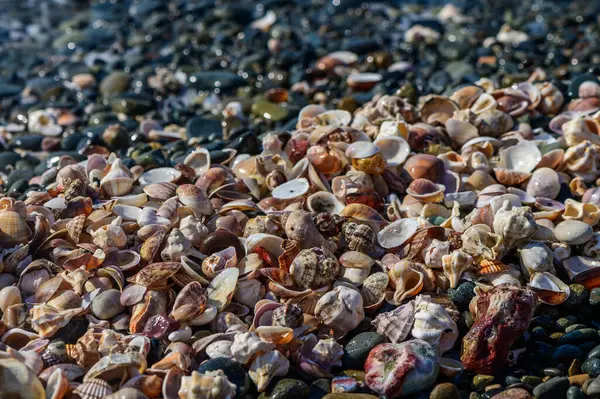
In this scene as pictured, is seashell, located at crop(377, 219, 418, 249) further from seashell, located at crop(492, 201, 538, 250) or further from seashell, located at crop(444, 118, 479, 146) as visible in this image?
seashell, located at crop(444, 118, 479, 146)

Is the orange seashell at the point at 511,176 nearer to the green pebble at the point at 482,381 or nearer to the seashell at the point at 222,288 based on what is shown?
the green pebble at the point at 482,381

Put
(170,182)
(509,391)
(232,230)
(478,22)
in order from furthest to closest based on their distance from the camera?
(478,22), (170,182), (232,230), (509,391)

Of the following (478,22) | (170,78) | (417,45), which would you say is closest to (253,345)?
(170,78)

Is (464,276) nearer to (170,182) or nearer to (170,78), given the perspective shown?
(170,182)

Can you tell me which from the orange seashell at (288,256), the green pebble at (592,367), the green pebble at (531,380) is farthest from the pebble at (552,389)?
the orange seashell at (288,256)

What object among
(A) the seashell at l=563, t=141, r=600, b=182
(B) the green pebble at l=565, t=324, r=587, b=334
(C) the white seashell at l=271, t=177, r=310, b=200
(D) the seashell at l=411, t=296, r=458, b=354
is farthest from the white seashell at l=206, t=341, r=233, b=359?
(A) the seashell at l=563, t=141, r=600, b=182
